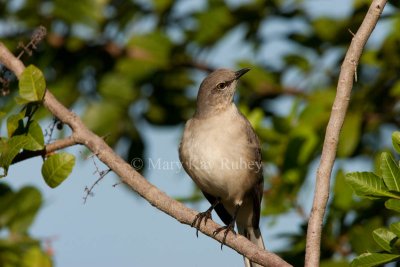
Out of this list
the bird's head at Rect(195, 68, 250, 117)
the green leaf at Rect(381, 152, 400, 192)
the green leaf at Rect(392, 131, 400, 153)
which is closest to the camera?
the green leaf at Rect(381, 152, 400, 192)

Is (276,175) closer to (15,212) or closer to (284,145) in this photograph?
(284,145)

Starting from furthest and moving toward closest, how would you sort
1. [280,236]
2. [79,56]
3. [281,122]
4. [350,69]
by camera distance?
[79,56] < [281,122] < [280,236] < [350,69]

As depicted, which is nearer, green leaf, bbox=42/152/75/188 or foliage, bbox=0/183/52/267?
green leaf, bbox=42/152/75/188

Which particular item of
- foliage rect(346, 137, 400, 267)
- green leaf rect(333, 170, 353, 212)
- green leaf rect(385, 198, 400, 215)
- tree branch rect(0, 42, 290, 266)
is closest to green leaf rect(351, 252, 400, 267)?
foliage rect(346, 137, 400, 267)

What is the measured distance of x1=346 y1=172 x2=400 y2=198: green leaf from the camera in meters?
3.34

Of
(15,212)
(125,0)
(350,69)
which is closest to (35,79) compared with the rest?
(15,212)

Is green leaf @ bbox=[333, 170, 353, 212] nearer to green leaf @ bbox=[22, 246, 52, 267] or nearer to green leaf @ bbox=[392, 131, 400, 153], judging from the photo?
green leaf @ bbox=[392, 131, 400, 153]

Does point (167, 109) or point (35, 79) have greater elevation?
point (35, 79)

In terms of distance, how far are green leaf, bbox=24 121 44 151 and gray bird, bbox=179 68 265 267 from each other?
170cm

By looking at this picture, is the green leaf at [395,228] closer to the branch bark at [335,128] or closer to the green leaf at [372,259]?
the green leaf at [372,259]

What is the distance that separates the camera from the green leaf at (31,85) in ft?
13.0

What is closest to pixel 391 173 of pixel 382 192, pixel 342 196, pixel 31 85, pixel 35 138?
pixel 382 192

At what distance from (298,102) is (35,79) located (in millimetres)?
2609

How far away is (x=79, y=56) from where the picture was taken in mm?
6168
